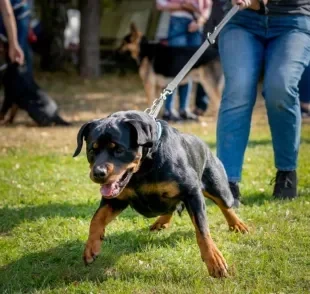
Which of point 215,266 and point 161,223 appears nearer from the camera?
point 215,266

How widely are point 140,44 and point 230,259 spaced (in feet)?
29.6

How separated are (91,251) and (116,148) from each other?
2.28 ft

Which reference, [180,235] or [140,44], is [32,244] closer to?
[180,235]

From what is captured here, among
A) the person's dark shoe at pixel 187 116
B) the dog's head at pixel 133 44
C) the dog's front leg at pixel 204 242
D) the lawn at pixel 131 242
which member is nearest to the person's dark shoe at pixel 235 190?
the lawn at pixel 131 242

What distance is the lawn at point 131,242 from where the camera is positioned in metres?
3.72

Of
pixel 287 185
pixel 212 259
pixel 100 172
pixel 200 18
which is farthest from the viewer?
pixel 200 18

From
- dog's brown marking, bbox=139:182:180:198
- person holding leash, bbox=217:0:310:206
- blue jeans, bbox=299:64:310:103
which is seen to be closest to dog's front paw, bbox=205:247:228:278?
dog's brown marking, bbox=139:182:180:198

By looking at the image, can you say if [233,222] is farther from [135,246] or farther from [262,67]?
[262,67]

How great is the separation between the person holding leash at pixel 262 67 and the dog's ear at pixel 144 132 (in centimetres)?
176

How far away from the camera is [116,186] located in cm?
364

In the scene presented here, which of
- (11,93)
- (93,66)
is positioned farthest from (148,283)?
(93,66)

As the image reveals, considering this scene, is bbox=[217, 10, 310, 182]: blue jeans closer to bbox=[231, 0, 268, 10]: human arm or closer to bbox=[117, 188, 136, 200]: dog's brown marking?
bbox=[231, 0, 268, 10]: human arm

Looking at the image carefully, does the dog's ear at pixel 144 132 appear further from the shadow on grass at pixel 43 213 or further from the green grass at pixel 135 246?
the shadow on grass at pixel 43 213

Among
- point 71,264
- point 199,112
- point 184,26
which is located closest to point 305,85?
point 184,26
